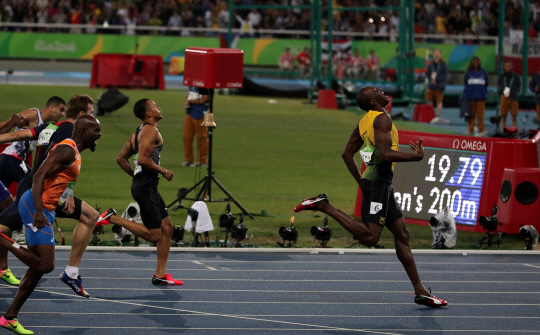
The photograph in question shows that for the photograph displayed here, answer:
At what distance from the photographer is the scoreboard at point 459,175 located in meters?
10.8

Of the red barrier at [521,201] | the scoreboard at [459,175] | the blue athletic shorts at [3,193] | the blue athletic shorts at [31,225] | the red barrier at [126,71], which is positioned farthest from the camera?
the red barrier at [126,71]

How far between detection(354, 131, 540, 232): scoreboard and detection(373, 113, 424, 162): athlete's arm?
399 cm

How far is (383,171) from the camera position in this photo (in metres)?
7.36

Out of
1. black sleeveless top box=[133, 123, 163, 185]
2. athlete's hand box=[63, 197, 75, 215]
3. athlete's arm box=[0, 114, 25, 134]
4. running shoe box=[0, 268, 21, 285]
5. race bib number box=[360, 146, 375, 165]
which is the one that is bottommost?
running shoe box=[0, 268, 21, 285]

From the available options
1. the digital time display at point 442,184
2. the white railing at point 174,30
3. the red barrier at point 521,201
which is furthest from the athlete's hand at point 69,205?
the white railing at point 174,30

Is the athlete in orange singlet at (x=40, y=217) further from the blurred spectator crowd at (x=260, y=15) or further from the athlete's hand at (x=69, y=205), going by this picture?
the blurred spectator crowd at (x=260, y=15)

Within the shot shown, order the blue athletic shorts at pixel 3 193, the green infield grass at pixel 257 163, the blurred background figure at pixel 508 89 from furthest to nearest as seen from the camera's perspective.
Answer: the blurred background figure at pixel 508 89
the green infield grass at pixel 257 163
the blue athletic shorts at pixel 3 193

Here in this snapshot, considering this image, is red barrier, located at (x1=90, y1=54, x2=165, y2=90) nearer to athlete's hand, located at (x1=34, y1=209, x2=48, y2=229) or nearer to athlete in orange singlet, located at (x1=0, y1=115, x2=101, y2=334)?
athlete in orange singlet, located at (x1=0, y1=115, x2=101, y2=334)

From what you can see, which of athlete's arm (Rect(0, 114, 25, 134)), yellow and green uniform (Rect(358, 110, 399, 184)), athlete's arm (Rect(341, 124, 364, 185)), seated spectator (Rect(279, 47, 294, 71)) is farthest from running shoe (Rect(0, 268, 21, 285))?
seated spectator (Rect(279, 47, 294, 71))

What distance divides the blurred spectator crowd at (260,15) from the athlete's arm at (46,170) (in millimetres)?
29247

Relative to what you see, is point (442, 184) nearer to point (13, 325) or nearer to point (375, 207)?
point (375, 207)

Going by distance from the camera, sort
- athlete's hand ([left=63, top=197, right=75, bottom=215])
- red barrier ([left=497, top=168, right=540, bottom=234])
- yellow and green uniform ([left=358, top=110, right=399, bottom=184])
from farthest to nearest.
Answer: red barrier ([left=497, top=168, right=540, bottom=234]) < yellow and green uniform ([left=358, top=110, right=399, bottom=184]) < athlete's hand ([left=63, top=197, right=75, bottom=215])

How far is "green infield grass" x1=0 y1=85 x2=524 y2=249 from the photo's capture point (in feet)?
36.5

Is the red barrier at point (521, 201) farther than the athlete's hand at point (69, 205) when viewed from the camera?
Yes
